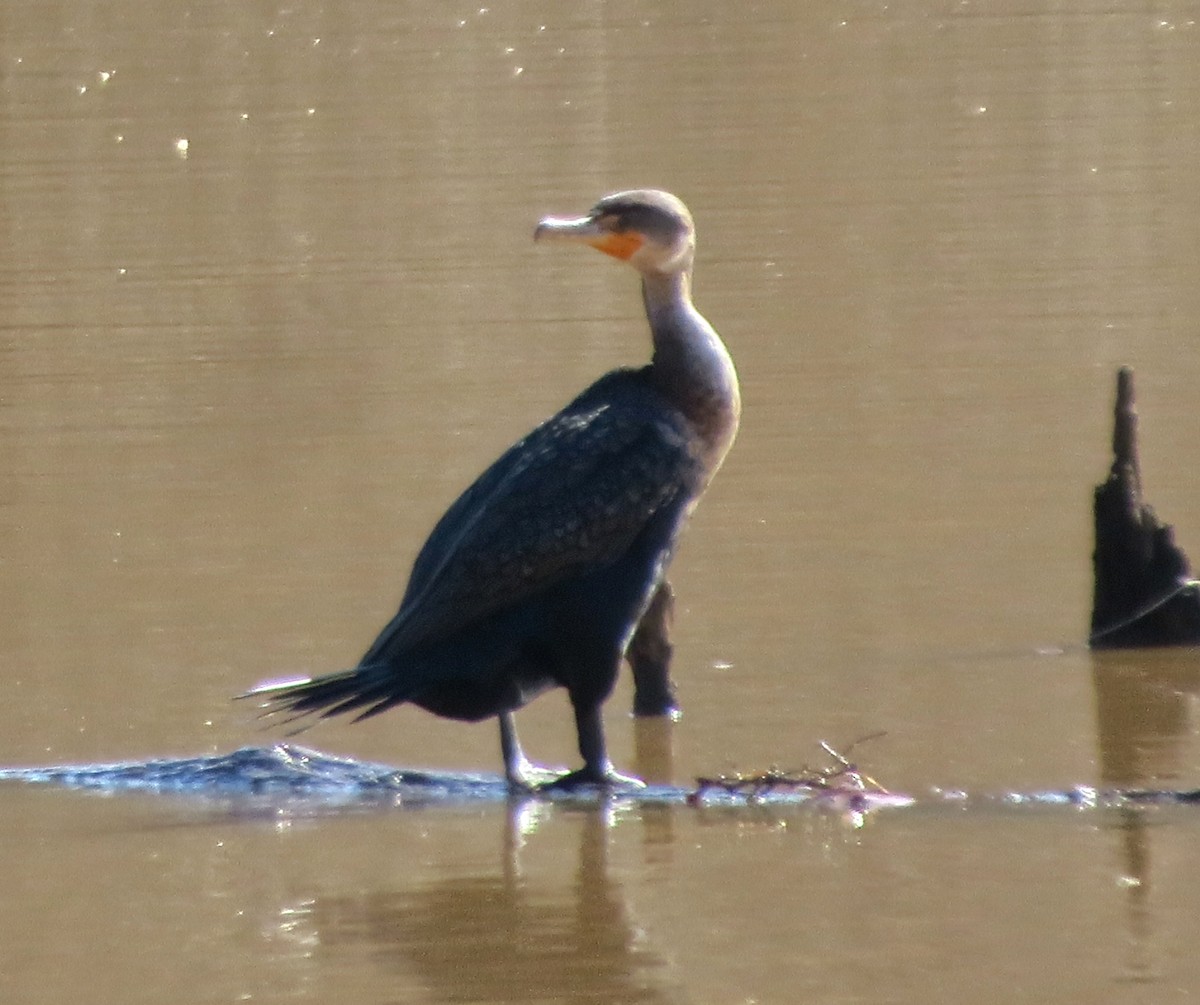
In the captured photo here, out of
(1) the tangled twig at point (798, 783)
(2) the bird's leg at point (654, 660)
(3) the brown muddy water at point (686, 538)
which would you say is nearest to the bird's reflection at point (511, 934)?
(3) the brown muddy water at point (686, 538)

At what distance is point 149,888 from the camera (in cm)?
615

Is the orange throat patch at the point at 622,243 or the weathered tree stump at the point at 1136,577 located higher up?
the orange throat patch at the point at 622,243

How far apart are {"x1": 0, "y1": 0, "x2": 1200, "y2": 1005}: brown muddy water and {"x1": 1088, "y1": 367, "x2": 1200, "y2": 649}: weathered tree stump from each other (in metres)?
0.15

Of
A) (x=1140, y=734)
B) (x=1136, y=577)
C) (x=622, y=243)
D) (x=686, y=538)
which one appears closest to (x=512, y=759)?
(x=622, y=243)

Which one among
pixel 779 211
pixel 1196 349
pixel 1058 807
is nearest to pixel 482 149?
pixel 779 211

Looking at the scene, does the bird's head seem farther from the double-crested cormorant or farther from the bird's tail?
the bird's tail

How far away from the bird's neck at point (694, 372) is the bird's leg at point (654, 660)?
3.36 ft

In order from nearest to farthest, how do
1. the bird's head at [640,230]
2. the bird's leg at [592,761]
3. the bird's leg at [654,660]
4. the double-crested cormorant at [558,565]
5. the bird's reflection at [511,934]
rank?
the bird's reflection at [511,934]
the double-crested cormorant at [558,565]
the bird's leg at [592,761]
the bird's head at [640,230]
the bird's leg at [654,660]

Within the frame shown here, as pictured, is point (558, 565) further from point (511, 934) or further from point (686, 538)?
point (686, 538)

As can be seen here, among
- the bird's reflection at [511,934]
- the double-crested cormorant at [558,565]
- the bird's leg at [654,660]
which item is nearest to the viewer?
the bird's reflection at [511,934]

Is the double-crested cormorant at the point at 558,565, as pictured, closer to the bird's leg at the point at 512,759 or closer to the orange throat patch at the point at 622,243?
the bird's leg at the point at 512,759

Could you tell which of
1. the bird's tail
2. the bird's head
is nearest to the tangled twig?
the bird's tail

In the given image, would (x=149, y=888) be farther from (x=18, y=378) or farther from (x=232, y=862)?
(x=18, y=378)

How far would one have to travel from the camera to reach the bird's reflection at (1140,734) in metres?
5.76
